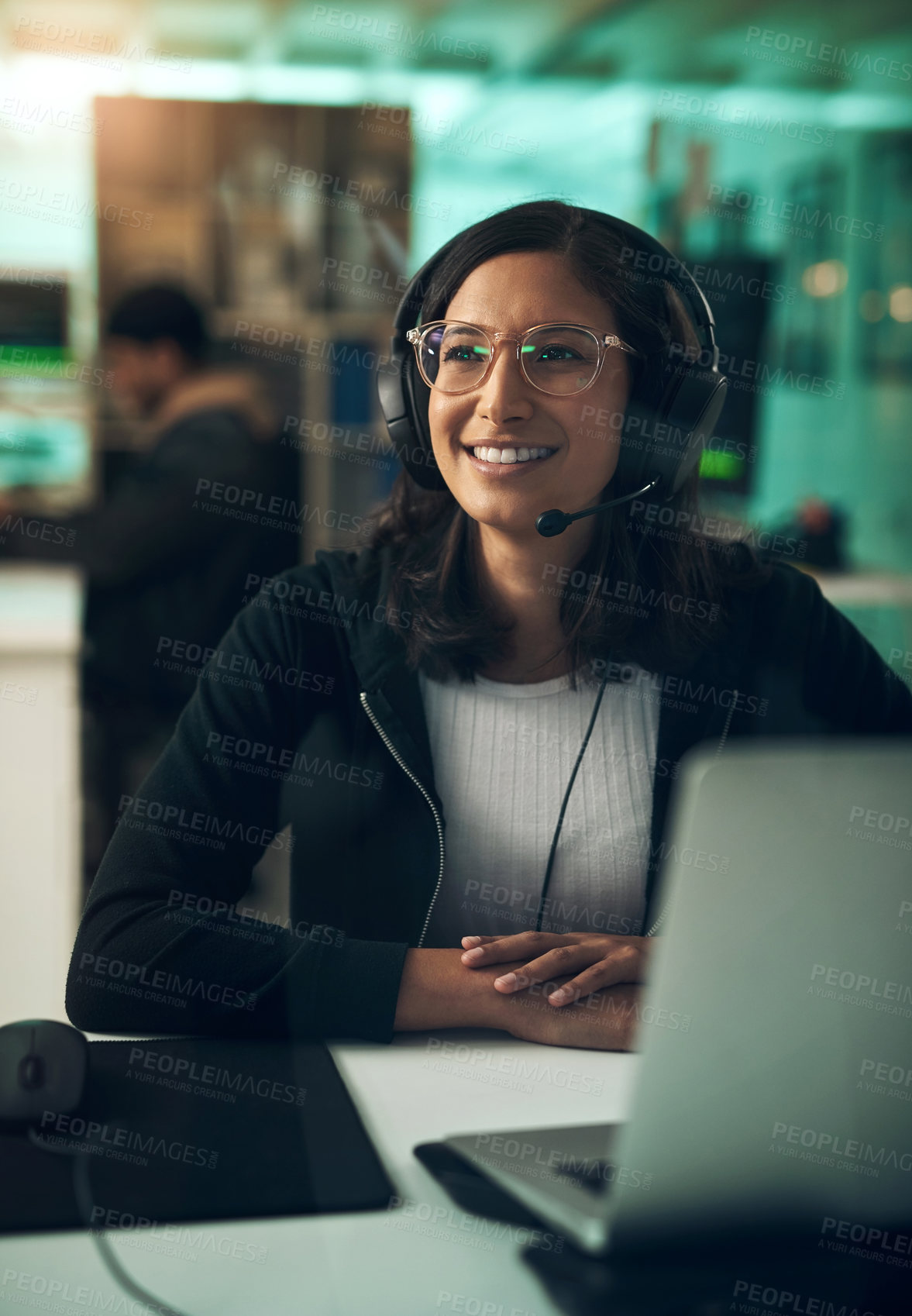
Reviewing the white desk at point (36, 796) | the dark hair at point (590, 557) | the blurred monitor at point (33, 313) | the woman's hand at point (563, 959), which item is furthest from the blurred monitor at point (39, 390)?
the woman's hand at point (563, 959)

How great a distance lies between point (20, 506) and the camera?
3.85 meters

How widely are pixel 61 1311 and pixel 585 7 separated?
3933 mm

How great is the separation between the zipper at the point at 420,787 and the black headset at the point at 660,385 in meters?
0.36

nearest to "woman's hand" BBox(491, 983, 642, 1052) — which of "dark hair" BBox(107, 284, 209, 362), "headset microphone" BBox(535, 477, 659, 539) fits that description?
"headset microphone" BBox(535, 477, 659, 539)

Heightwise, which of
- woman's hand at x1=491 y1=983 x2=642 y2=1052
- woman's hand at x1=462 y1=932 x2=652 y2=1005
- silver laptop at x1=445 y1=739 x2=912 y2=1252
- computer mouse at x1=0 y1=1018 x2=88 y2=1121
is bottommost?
woman's hand at x1=491 y1=983 x2=642 y2=1052

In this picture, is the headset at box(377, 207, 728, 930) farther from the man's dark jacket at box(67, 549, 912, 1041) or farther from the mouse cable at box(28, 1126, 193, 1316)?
the mouse cable at box(28, 1126, 193, 1316)

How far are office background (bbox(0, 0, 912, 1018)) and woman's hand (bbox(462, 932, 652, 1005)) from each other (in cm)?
265

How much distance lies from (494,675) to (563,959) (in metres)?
0.38

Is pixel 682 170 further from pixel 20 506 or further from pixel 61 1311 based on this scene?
pixel 61 1311

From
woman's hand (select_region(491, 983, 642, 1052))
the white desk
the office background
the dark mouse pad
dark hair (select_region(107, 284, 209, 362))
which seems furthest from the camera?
the office background

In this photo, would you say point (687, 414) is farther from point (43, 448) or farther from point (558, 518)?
Result: point (43, 448)

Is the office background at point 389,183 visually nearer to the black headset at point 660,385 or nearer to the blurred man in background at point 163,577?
the blurred man in background at point 163,577

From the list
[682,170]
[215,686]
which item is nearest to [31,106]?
[682,170]

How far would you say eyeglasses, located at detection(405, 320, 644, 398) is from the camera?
115cm
